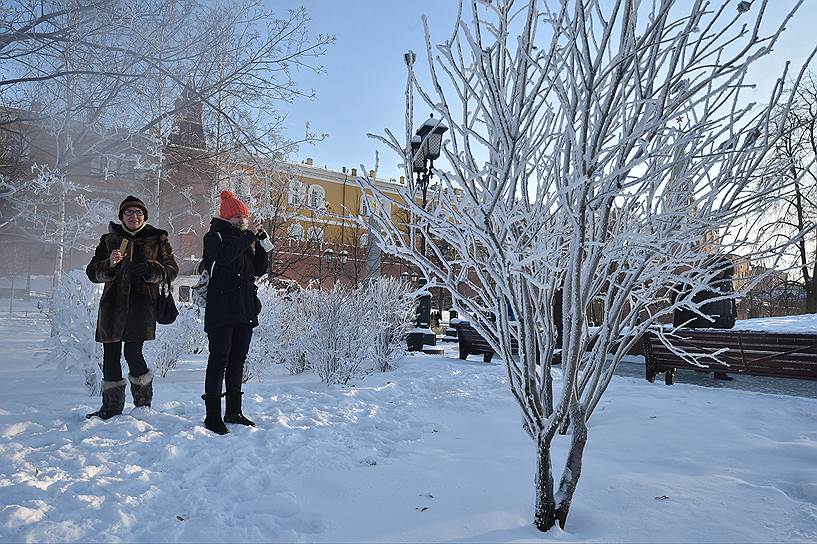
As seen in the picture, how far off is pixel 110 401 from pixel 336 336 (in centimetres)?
314

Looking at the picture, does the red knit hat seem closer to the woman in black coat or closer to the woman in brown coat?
the woman in black coat

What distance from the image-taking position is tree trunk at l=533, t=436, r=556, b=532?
6.76ft

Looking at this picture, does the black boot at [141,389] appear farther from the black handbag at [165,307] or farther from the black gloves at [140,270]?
the black gloves at [140,270]

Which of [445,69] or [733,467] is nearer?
[445,69]

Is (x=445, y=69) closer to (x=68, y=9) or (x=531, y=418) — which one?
(x=531, y=418)

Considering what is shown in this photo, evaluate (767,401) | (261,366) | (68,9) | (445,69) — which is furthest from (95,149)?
(767,401)

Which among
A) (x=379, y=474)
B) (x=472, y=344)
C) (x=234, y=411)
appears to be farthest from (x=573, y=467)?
(x=472, y=344)

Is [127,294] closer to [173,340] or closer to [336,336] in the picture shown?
[173,340]

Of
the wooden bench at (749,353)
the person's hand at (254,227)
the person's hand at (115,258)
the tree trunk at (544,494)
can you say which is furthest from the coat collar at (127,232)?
the wooden bench at (749,353)

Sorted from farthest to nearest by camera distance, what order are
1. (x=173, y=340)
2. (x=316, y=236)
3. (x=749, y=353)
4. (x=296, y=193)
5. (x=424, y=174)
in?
(x=316, y=236) → (x=424, y=174) → (x=749, y=353) → (x=173, y=340) → (x=296, y=193)

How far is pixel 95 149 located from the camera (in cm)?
809

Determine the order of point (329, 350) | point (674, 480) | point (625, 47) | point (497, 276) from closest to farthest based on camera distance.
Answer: point (625, 47) → point (497, 276) → point (674, 480) → point (329, 350)

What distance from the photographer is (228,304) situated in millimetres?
3488

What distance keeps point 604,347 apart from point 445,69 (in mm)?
1469
